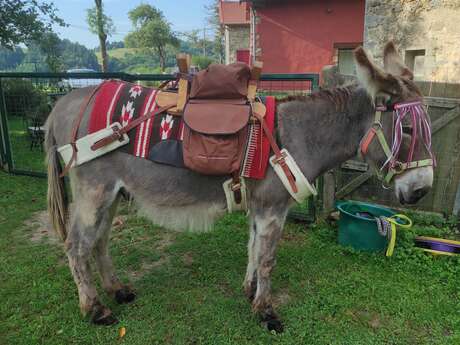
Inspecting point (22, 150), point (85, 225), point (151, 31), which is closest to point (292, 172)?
point (85, 225)

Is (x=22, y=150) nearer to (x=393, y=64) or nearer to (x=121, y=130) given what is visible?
(x=121, y=130)

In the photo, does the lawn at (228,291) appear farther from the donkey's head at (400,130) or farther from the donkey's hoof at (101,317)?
the donkey's head at (400,130)

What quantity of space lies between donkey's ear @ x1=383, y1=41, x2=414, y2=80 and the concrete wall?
45.7 feet

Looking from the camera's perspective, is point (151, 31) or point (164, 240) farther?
point (151, 31)

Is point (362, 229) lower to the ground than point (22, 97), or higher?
lower

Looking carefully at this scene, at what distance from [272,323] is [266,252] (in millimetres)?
543

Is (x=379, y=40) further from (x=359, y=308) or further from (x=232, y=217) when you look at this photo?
(x=359, y=308)

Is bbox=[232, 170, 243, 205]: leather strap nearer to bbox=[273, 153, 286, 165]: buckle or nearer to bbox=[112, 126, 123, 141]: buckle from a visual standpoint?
bbox=[273, 153, 286, 165]: buckle

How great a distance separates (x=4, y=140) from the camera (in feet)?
18.9

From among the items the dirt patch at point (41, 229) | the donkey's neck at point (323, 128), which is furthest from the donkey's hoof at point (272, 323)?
the dirt patch at point (41, 229)

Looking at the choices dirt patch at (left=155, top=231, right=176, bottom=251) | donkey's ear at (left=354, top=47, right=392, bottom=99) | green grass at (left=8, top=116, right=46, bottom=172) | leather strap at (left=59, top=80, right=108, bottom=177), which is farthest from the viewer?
green grass at (left=8, top=116, right=46, bottom=172)

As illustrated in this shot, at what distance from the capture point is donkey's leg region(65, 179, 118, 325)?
7.75 ft

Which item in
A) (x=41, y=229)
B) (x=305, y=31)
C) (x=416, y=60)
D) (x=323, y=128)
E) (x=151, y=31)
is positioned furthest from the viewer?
(x=151, y=31)

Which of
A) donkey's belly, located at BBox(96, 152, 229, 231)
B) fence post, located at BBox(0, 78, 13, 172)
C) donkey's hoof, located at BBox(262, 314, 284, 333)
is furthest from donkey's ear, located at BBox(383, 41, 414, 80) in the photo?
fence post, located at BBox(0, 78, 13, 172)
